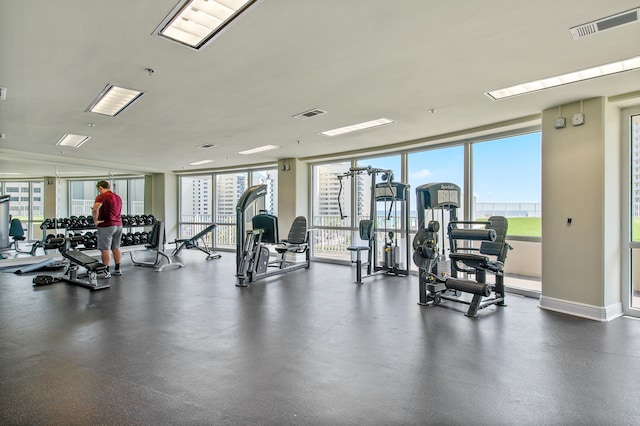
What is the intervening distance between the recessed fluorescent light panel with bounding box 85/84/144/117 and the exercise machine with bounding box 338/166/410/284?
10.8 ft

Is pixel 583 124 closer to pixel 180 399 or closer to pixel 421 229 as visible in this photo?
pixel 421 229

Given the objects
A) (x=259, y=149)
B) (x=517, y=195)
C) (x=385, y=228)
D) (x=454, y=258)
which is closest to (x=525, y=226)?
(x=517, y=195)

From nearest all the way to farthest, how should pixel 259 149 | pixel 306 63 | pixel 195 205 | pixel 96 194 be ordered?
1. pixel 306 63
2. pixel 259 149
3. pixel 96 194
4. pixel 195 205

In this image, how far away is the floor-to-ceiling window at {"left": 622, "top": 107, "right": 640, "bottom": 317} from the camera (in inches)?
153

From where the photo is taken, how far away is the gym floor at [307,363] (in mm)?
1945

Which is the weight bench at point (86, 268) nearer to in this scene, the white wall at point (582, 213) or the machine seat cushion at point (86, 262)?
the machine seat cushion at point (86, 262)

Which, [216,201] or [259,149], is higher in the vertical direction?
[259,149]

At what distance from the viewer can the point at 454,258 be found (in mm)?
4215

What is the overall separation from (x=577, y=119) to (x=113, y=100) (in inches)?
213

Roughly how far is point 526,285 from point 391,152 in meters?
3.36

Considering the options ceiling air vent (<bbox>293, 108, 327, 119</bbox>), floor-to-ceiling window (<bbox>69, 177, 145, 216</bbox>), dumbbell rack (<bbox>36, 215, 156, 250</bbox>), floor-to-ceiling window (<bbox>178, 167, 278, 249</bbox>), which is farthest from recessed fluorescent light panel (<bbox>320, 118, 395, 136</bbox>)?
floor-to-ceiling window (<bbox>69, 177, 145, 216</bbox>)

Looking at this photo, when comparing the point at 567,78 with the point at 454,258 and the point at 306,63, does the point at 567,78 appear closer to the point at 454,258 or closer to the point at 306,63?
the point at 454,258

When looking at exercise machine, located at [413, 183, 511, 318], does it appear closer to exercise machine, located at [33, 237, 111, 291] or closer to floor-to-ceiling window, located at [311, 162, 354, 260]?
floor-to-ceiling window, located at [311, 162, 354, 260]

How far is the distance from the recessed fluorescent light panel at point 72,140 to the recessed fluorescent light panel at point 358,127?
4.23m
